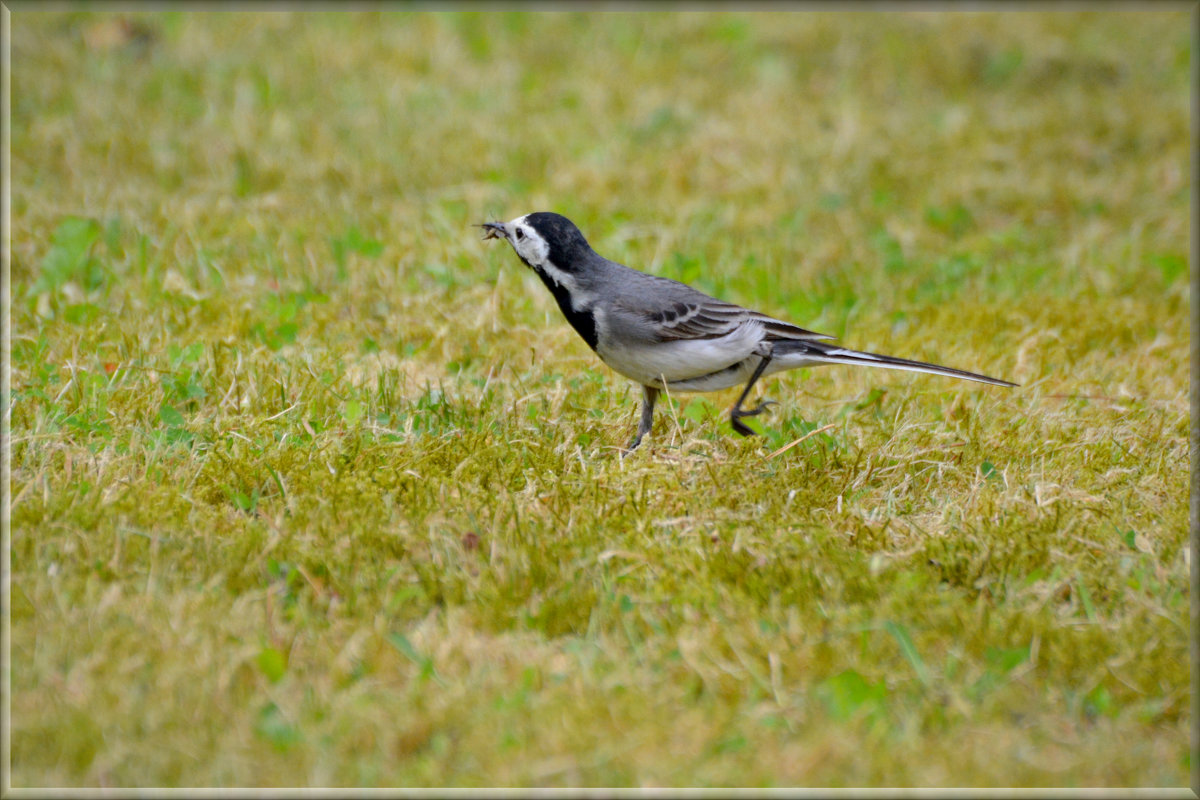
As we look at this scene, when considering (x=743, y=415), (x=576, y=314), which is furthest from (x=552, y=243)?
(x=743, y=415)

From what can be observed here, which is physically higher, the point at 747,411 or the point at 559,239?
the point at 559,239

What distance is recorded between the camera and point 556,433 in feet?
16.9

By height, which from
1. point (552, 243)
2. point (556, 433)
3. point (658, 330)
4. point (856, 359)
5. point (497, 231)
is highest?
point (497, 231)

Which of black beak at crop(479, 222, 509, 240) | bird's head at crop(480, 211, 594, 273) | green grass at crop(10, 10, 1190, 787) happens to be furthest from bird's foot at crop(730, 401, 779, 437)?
black beak at crop(479, 222, 509, 240)

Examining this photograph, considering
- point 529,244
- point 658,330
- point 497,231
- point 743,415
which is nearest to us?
point 658,330

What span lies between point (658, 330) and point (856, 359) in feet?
3.02

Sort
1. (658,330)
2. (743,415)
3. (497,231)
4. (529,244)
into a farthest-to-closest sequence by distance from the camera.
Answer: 1. (497,231)
2. (529,244)
3. (743,415)
4. (658,330)

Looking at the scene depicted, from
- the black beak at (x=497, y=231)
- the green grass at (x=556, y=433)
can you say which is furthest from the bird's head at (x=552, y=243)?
the green grass at (x=556, y=433)

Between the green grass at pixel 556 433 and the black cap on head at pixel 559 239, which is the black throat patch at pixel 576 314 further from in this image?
the green grass at pixel 556 433

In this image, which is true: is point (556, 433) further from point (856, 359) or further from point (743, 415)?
point (856, 359)

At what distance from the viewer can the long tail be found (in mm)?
5016

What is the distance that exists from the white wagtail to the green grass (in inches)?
12.1

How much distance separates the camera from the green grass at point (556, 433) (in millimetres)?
3309

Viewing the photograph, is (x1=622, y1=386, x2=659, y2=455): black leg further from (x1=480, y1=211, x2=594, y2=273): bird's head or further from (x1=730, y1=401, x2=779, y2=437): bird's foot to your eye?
(x1=480, y1=211, x2=594, y2=273): bird's head
